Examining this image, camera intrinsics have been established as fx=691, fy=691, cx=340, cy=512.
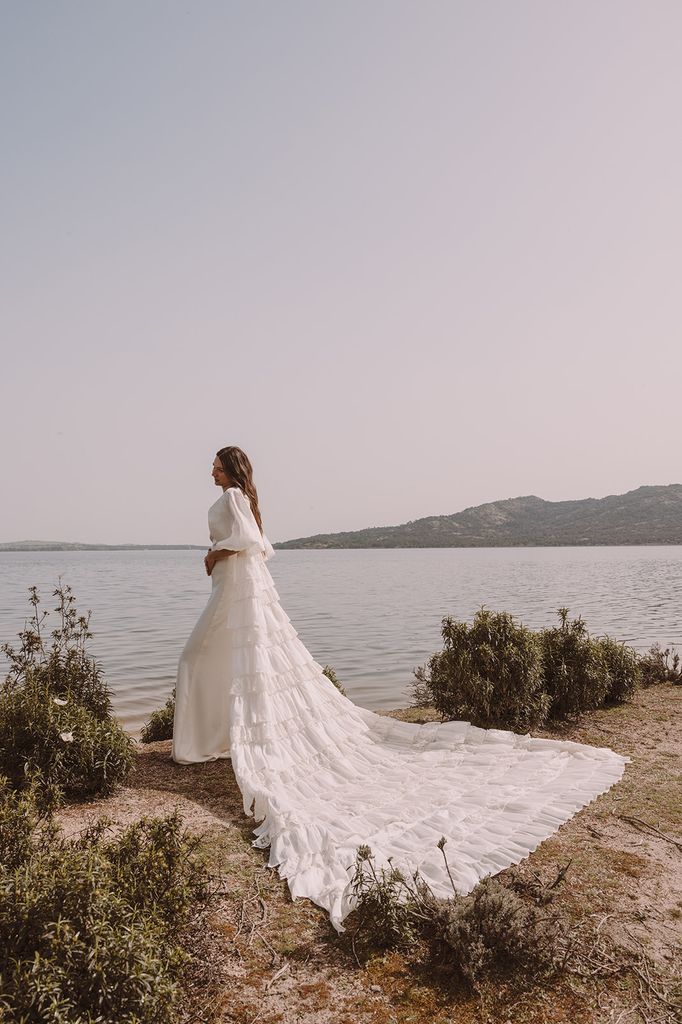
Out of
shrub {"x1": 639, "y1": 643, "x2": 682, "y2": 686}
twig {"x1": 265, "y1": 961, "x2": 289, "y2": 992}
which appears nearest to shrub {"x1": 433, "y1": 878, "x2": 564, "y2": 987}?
twig {"x1": 265, "y1": 961, "x2": 289, "y2": 992}

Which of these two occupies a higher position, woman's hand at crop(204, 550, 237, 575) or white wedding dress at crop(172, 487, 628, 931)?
woman's hand at crop(204, 550, 237, 575)

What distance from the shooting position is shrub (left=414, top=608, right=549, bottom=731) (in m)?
8.73

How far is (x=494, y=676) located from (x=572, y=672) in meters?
1.49

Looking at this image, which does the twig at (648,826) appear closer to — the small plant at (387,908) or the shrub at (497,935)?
the shrub at (497,935)

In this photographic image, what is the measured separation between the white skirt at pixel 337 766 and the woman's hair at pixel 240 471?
0.66 m

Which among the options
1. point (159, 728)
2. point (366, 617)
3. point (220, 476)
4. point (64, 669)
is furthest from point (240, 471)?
point (366, 617)

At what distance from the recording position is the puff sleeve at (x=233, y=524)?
7.43 metres

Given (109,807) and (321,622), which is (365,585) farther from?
(109,807)

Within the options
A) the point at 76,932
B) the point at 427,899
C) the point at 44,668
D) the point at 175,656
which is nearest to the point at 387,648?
the point at 175,656

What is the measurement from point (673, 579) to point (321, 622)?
91.6ft

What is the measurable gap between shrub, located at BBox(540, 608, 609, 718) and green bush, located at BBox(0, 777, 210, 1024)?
703cm

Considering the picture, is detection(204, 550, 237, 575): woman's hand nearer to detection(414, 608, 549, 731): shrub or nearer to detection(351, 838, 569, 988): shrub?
detection(414, 608, 549, 731): shrub

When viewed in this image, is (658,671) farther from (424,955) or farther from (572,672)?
(424,955)

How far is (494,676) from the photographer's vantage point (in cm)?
882
